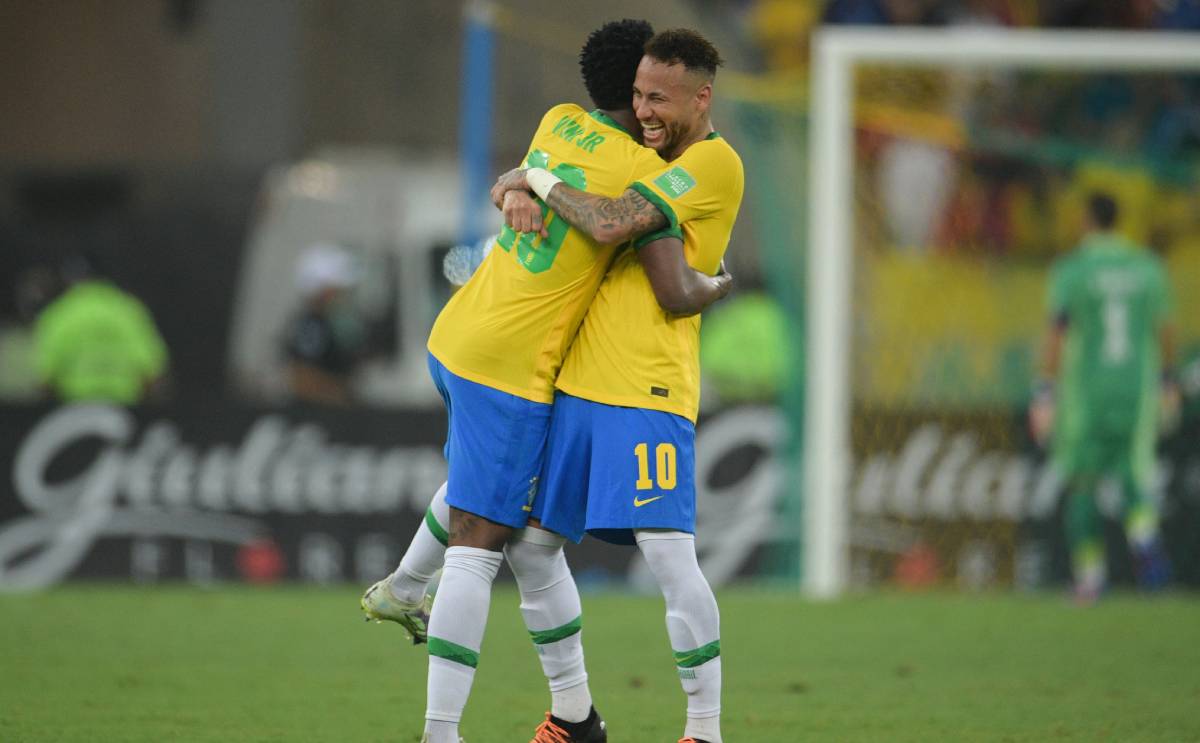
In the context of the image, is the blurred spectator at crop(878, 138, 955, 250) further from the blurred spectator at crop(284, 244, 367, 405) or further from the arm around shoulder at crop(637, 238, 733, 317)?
the arm around shoulder at crop(637, 238, 733, 317)

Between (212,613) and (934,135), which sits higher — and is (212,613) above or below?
below

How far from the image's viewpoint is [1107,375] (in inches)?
498

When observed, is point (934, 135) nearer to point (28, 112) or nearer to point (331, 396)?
point (331, 396)

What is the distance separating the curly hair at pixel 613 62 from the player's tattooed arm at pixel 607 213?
1.08 ft

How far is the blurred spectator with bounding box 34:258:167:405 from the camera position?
44.8 ft

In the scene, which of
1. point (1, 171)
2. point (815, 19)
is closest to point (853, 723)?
point (815, 19)

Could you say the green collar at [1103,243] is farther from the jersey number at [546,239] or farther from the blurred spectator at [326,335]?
the jersey number at [546,239]

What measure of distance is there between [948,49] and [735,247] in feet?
12.3

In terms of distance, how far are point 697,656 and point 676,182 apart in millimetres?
1403

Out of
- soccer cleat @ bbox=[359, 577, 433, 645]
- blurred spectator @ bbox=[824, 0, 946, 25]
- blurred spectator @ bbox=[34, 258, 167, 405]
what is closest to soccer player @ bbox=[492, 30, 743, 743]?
soccer cleat @ bbox=[359, 577, 433, 645]

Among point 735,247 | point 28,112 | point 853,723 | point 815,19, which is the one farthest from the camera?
point 28,112

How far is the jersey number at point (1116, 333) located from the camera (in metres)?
12.6

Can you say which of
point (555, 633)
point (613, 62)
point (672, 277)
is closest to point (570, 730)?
point (555, 633)

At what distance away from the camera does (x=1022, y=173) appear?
1404cm
